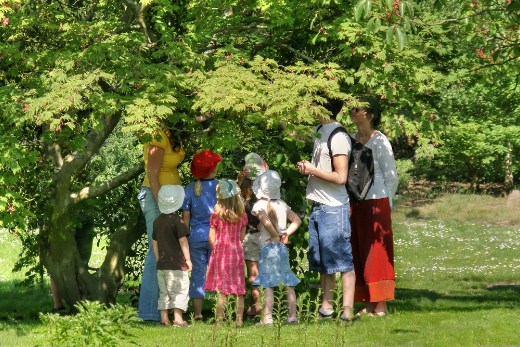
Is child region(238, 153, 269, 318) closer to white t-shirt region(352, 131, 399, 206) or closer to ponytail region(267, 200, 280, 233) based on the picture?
A: ponytail region(267, 200, 280, 233)

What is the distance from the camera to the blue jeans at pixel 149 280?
649 centimetres

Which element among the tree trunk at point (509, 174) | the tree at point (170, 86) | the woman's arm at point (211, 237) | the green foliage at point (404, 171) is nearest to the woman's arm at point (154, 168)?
the tree at point (170, 86)

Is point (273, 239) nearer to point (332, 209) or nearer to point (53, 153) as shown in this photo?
point (332, 209)

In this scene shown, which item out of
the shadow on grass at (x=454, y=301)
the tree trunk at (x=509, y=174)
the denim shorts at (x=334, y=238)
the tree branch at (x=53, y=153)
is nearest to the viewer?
the denim shorts at (x=334, y=238)

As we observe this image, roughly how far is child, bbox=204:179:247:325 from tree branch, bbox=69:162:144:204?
1589 millimetres

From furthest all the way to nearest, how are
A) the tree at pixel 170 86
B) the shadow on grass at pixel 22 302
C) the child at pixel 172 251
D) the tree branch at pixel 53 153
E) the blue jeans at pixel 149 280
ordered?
the shadow on grass at pixel 22 302
the tree branch at pixel 53 153
the blue jeans at pixel 149 280
the child at pixel 172 251
the tree at pixel 170 86

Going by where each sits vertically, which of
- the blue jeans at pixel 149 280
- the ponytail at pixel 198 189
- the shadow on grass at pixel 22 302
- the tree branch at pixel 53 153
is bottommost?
the shadow on grass at pixel 22 302

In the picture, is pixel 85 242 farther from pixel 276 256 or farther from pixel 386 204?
pixel 386 204

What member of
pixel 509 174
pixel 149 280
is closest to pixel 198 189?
pixel 149 280

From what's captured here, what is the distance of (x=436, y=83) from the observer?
654 centimetres

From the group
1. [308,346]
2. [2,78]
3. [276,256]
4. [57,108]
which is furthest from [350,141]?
[2,78]

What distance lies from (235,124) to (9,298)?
6.37m

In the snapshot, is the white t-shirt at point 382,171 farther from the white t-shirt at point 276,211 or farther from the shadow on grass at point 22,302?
the shadow on grass at point 22,302

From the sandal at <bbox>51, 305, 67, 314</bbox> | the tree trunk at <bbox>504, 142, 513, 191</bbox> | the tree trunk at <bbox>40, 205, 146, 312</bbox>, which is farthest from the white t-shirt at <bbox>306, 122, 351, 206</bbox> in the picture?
the tree trunk at <bbox>504, 142, 513, 191</bbox>
